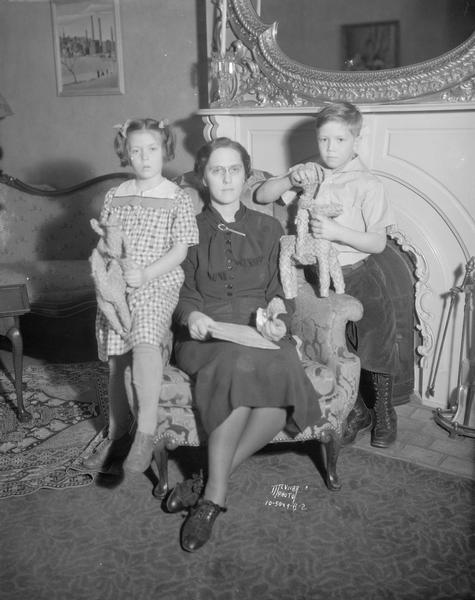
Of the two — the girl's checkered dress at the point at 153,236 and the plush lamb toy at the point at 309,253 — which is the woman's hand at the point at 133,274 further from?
the plush lamb toy at the point at 309,253

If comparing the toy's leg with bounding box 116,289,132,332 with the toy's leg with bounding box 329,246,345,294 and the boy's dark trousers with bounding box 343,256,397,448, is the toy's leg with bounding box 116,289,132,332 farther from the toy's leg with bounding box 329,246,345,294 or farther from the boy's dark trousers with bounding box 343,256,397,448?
the boy's dark trousers with bounding box 343,256,397,448

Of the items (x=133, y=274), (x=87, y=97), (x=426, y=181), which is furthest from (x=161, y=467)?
(x=87, y=97)

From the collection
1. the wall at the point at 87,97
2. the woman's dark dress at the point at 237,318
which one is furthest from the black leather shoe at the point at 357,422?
the wall at the point at 87,97

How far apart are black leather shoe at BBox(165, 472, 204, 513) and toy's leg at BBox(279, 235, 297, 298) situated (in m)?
0.81

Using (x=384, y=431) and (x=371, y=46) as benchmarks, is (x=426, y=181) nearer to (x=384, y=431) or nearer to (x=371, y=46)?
(x=371, y=46)

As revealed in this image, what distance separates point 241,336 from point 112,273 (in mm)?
540

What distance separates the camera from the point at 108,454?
2842mm

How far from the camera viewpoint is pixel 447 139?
301 cm

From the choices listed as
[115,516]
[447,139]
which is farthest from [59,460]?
[447,139]

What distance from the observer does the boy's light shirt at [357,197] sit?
2.77 m

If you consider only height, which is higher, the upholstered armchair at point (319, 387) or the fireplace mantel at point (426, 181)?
the fireplace mantel at point (426, 181)

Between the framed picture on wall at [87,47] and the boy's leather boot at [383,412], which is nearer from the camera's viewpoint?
the boy's leather boot at [383,412]

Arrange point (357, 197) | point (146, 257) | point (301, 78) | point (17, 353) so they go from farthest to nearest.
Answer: point (301, 78) < point (17, 353) < point (357, 197) < point (146, 257)

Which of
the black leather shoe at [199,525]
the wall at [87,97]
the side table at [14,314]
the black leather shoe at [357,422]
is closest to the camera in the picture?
the black leather shoe at [199,525]
